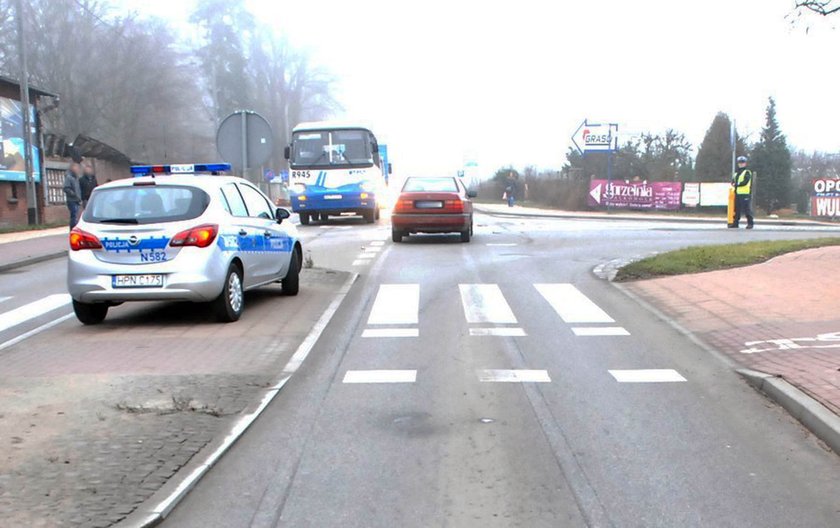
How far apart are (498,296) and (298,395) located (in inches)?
198

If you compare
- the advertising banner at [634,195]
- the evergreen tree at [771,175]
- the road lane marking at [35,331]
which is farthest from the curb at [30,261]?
the evergreen tree at [771,175]

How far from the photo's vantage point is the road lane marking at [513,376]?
6.55m

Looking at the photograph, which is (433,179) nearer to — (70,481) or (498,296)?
(498,296)

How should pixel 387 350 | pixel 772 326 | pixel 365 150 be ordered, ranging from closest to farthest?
pixel 387 350
pixel 772 326
pixel 365 150

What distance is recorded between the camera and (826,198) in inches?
1486

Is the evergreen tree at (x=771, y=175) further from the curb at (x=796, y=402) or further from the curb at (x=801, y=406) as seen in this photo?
the curb at (x=801, y=406)

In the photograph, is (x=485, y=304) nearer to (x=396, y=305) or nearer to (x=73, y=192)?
(x=396, y=305)

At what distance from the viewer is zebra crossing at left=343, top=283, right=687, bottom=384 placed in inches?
263

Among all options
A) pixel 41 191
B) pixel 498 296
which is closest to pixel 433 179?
pixel 498 296

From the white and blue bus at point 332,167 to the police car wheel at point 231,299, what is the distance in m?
17.1

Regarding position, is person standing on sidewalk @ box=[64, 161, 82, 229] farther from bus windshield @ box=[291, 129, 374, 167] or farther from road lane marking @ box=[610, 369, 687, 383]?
road lane marking @ box=[610, 369, 687, 383]

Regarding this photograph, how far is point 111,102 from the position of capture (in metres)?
52.1

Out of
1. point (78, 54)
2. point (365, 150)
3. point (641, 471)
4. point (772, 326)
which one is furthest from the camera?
point (78, 54)

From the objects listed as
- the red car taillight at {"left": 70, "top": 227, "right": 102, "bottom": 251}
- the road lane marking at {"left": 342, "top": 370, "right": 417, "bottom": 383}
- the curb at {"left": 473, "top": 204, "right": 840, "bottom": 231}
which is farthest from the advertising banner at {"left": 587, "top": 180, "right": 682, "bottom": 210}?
the road lane marking at {"left": 342, "top": 370, "right": 417, "bottom": 383}
